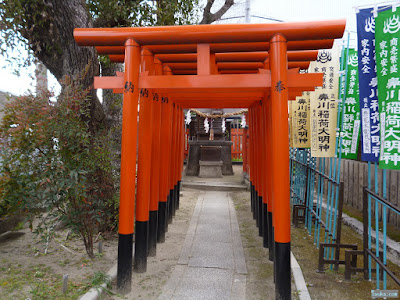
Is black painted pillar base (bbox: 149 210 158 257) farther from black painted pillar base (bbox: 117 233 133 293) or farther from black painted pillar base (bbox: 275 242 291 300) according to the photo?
black painted pillar base (bbox: 275 242 291 300)

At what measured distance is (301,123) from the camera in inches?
232

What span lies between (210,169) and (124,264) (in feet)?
31.2

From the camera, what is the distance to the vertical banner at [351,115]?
4.34 meters

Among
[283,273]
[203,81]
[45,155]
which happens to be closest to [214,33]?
[203,81]

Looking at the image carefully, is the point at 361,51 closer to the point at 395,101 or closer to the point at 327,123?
the point at 395,101

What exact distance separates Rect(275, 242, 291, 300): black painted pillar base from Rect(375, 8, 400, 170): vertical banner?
162cm

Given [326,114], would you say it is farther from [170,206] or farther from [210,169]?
[210,169]

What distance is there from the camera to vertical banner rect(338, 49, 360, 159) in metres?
4.34

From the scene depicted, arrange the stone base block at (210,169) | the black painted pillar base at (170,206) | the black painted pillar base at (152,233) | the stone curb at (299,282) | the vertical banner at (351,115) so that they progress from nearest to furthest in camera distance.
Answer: the stone curb at (299,282) → the vertical banner at (351,115) → the black painted pillar base at (152,233) → the black painted pillar base at (170,206) → the stone base block at (210,169)

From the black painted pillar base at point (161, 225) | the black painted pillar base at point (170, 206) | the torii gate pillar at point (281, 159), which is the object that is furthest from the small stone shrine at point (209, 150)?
the torii gate pillar at point (281, 159)

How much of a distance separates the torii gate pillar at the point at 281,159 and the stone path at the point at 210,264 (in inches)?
25.1

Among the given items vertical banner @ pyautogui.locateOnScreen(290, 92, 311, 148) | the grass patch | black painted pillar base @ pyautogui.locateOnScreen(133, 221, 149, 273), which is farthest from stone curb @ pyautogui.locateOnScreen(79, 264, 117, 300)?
vertical banner @ pyautogui.locateOnScreen(290, 92, 311, 148)

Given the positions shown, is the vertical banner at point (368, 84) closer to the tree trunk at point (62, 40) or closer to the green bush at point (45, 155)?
the green bush at point (45, 155)

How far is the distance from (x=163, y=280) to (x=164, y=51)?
3.38m
